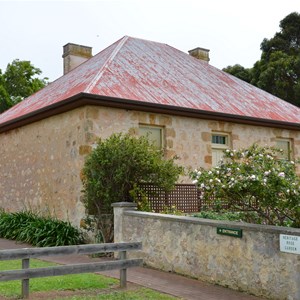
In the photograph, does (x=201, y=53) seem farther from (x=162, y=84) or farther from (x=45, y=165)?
(x=45, y=165)

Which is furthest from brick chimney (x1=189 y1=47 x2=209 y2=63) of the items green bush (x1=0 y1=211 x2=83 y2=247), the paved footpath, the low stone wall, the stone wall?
the paved footpath

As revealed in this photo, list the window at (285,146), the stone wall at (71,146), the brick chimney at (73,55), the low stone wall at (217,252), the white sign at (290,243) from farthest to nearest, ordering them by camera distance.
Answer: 1. the brick chimney at (73,55)
2. the window at (285,146)
3. the stone wall at (71,146)
4. the low stone wall at (217,252)
5. the white sign at (290,243)

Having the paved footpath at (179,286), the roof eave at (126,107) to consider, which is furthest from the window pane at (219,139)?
the paved footpath at (179,286)

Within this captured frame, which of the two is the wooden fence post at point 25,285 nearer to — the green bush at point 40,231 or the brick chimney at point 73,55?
the green bush at point 40,231

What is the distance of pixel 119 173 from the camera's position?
11039 mm

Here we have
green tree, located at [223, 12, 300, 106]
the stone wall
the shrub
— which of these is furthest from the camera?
green tree, located at [223, 12, 300, 106]

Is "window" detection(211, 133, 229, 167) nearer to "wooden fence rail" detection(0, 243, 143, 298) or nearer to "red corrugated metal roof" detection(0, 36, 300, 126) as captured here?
"red corrugated metal roof" detection(0, 36, 300, 126)

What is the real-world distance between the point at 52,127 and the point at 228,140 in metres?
5.77

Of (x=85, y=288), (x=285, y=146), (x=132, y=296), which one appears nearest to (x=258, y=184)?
(x=132, y=296)

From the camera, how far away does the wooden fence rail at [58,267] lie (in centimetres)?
636

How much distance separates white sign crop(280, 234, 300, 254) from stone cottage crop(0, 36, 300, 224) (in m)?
7.03

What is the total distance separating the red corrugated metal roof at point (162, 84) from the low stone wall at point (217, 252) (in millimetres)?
4683

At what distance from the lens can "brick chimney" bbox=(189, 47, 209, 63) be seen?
855 inches

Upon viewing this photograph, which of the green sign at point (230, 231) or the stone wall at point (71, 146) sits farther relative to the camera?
the stone wall at point (71, 146)
